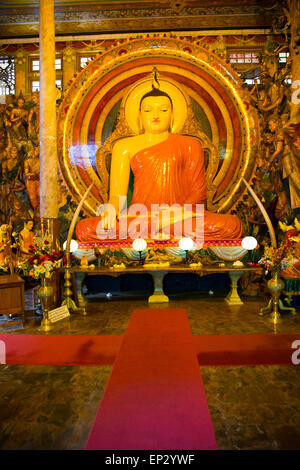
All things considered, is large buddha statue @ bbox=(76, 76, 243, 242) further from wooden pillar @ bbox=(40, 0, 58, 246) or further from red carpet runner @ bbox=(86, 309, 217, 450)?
red carpet runner @ bbox=(86, 309, 217, 450)

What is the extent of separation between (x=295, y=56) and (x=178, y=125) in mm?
2293

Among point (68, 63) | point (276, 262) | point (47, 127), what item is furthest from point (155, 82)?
point (276, 262)

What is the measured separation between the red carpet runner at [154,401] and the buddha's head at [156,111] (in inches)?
177

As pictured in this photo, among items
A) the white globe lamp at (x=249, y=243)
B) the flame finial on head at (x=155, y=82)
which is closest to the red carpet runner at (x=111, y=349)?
the white globe lamp at (x=249, y=243)

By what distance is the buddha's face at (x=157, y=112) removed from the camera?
267 inches

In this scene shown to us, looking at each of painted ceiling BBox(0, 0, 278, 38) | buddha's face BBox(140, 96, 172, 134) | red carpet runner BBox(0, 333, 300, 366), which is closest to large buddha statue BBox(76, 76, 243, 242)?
buddha's face BBox(140, 96, 172, 134)

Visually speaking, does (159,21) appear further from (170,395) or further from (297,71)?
(170,395)

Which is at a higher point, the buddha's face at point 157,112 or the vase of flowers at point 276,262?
the buddha's face at point 157,112

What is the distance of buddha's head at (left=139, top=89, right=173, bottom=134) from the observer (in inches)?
267

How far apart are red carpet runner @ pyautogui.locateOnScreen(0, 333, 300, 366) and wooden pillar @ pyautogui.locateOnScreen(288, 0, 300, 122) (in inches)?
169

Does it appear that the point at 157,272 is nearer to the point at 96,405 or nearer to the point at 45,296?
the point at 45,296

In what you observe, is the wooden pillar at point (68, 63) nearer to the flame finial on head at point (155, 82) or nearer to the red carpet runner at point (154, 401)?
the flame finial on head at point (155, 82)

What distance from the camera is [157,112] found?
6.79 metres

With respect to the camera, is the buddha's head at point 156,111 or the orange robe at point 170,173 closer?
the orange robe at point 170,173
